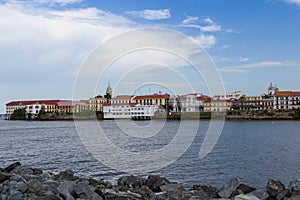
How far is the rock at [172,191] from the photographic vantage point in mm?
8041

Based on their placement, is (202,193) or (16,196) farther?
(202,193)

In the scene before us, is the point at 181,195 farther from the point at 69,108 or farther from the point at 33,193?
the point at 69,108

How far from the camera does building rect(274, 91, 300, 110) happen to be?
312ft

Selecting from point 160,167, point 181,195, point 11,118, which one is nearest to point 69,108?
point 11,118

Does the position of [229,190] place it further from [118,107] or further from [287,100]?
[287,100]

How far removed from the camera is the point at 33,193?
6801mm

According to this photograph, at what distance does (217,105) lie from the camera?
92.7 meters

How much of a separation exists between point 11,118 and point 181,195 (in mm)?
121099

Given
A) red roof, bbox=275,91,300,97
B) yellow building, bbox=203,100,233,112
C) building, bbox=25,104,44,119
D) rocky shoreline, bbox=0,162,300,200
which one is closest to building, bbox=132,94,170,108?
yellow building, bbox=203,100,233,112

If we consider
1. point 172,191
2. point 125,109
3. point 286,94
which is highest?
point 286,94

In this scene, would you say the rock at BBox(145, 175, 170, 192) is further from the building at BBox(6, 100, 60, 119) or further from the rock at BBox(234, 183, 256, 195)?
the building at BBox(6, 100, 60, 119)

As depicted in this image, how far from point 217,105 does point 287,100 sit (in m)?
18.5

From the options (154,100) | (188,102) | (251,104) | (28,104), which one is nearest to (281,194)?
(188,102)

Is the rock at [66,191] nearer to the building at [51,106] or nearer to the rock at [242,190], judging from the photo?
the rock at [242,190]
